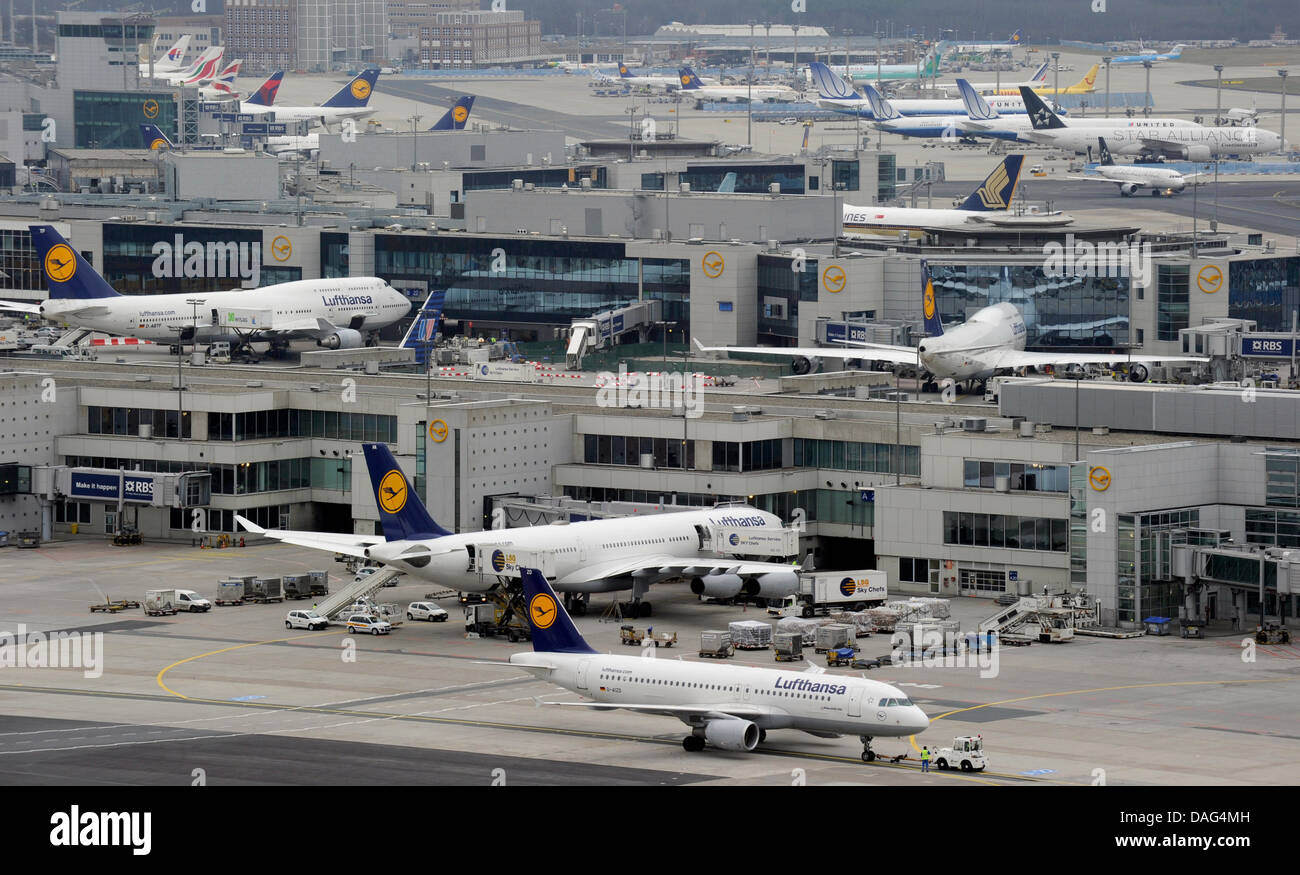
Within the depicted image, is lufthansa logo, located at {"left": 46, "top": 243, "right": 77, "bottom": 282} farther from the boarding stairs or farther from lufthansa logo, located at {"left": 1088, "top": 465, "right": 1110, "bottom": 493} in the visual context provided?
lufthansa logo, located at {"left": 1088, "top": 465, "right": 1110, "bottom": 493}

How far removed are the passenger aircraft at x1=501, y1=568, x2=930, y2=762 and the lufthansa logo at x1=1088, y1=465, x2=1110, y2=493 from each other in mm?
25423

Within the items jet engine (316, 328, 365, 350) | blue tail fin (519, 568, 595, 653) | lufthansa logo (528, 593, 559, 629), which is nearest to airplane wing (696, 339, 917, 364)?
jet engine (316, 328, 365, 350)

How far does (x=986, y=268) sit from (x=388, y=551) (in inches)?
3451

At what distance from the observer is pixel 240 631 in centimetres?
9812

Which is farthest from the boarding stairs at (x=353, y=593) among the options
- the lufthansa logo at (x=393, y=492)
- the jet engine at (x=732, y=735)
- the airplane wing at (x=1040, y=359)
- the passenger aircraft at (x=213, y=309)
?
the passenger aircraft at (x=213, y=309)

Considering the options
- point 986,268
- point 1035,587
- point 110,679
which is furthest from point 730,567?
point 986,268

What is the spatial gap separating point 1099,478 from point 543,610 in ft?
97.2

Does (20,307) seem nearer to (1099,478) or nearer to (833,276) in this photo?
(833,276)

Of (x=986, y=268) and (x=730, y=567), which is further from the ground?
(x=986, y=268)

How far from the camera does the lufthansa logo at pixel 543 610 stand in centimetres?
7738

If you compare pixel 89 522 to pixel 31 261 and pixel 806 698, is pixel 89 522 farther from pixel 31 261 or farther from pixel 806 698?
pixel 31 261

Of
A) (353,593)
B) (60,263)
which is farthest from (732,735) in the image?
(60,263)

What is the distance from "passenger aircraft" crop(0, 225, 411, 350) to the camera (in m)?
165

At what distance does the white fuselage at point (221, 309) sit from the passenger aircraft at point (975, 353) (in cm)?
3279
